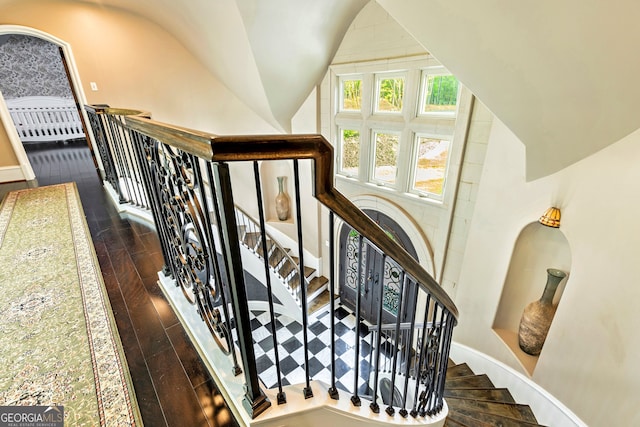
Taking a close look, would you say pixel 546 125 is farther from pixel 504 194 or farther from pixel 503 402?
pixel 503 402

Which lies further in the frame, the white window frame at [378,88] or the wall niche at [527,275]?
the white window frame at [378,88]

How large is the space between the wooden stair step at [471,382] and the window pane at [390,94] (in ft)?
10.8

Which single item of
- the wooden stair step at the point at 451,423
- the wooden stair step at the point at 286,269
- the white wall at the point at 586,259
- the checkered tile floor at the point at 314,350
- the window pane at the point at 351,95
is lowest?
the checkered tile floor at the point at 314,350

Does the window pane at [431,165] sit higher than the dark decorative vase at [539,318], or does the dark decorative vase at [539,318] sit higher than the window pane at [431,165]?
the window pane at [431,165]

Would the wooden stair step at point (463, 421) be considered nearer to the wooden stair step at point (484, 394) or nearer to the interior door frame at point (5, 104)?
the wooden stair step at point (484, 394)

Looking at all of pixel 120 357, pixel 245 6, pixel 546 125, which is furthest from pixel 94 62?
pixel 546 125

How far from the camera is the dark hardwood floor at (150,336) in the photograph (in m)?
0.91

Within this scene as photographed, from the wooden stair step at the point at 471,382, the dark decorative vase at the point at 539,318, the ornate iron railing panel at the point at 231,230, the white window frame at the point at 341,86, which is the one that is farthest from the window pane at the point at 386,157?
the ornate iron railing panel at the point at 231,230

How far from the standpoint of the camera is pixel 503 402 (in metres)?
2.68

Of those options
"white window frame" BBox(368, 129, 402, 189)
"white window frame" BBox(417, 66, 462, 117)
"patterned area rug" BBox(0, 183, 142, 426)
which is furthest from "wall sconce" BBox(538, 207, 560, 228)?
"patterned area rug" BBox(0, 183, 142, 426)

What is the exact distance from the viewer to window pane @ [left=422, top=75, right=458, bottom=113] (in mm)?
3013

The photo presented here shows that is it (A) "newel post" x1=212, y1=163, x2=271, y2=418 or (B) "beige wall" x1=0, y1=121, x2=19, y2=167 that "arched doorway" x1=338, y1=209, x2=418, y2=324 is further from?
(B) "beige wall" x1=0, y1=121, x2=19, y2=167

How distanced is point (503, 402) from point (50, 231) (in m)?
4.16

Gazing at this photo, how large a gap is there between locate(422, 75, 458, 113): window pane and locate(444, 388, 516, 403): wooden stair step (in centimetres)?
296
